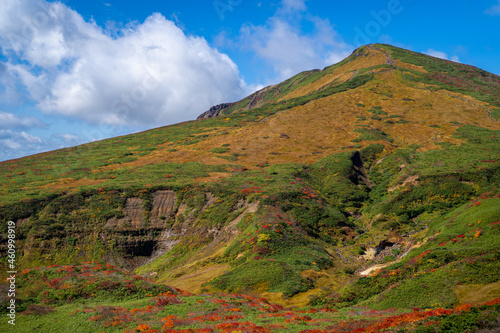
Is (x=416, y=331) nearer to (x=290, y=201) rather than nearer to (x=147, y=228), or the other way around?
(x=290, y=201)

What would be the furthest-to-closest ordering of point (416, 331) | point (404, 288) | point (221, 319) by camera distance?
point (404, 288)
point (221, 319)
point (416, 331)

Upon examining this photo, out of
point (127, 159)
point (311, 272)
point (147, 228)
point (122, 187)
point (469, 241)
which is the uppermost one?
point (127, 159)

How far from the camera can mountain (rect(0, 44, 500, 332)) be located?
21688 millimetres

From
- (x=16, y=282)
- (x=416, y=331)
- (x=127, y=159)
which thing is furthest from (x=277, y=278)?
(x=127, y=159)

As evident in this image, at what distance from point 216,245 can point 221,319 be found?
80.2ft

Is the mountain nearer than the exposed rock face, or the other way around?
the mountain

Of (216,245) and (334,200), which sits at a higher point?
(334,200)

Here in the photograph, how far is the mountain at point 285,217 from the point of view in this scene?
21688mm

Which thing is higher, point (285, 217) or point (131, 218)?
point (131, 218)

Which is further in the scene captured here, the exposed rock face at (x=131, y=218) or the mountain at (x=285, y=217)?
the exposed rock face at (x=131, y=218)

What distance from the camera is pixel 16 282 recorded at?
24.8 meters

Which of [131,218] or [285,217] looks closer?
[285,217]

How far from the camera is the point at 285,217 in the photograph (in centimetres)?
4412

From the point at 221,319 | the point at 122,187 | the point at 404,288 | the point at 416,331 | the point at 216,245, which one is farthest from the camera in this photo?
the point at 122,187
